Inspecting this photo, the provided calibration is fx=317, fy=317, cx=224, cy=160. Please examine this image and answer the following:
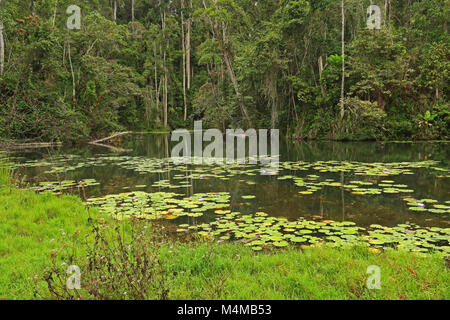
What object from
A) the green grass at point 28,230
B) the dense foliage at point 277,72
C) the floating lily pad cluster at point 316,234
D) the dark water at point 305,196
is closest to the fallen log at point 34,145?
the dense foliage at point 277,72

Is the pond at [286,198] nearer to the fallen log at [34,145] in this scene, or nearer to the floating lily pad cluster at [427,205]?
the floating lily pad cluster at [427,205]

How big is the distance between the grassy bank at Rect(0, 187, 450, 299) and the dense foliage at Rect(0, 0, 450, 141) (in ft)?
49.2

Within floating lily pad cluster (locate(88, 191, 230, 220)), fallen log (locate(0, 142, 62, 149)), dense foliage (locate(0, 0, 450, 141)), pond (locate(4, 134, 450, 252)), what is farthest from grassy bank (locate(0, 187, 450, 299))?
dense foliage (locate(0, 0, 450, 141))

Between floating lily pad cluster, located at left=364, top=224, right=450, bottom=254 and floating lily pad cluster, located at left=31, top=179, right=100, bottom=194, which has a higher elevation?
floating lily pad cluster, located at left=31, top=179, right=100, bottom=194

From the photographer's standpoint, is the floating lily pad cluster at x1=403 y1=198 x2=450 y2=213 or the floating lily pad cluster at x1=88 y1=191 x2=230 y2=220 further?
the floating lily pad cluster at x1=88 y1=191 x2=230 y2=220

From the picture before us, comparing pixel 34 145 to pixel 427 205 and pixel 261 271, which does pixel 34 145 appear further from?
pixel 427 205

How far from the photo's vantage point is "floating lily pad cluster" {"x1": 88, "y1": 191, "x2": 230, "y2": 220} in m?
5.21

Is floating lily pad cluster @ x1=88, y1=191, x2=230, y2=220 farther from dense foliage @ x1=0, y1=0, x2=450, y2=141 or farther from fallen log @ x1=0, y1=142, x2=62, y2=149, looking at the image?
dense foliage @ x1=0, y1=0, x2=450, y2=141

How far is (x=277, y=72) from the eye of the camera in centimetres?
2077

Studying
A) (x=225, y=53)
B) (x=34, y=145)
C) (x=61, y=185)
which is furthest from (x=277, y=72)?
(x=61, y=185)

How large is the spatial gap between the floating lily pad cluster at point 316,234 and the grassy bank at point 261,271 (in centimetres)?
35

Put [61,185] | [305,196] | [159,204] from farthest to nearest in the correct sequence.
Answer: [61,185] → [305,196] → [159,204]

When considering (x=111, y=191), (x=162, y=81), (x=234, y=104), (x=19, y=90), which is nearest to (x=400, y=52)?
(x=234, y=104)

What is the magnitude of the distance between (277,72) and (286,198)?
16129 mm
